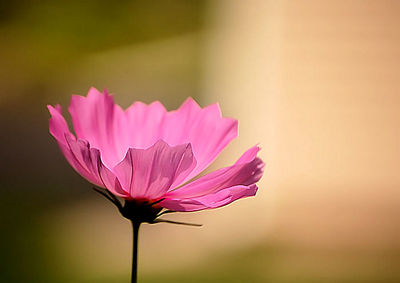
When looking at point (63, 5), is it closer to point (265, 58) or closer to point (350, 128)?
point (265, 58)

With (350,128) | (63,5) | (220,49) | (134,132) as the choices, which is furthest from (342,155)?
(134,132)

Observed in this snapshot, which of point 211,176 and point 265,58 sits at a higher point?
point 265,58

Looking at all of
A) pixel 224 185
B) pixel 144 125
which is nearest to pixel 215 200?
pixel 224 185

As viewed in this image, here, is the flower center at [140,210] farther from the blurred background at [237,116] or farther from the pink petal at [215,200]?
the blurred background at [237,116]

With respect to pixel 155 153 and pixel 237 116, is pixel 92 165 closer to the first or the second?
pixel 155 153

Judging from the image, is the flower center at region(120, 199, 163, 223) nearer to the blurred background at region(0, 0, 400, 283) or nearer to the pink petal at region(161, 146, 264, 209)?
the pink petal at region(161, 146, 264, 209)

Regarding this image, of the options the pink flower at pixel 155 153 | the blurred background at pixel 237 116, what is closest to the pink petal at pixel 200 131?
the pink flower at pixel 155 153
